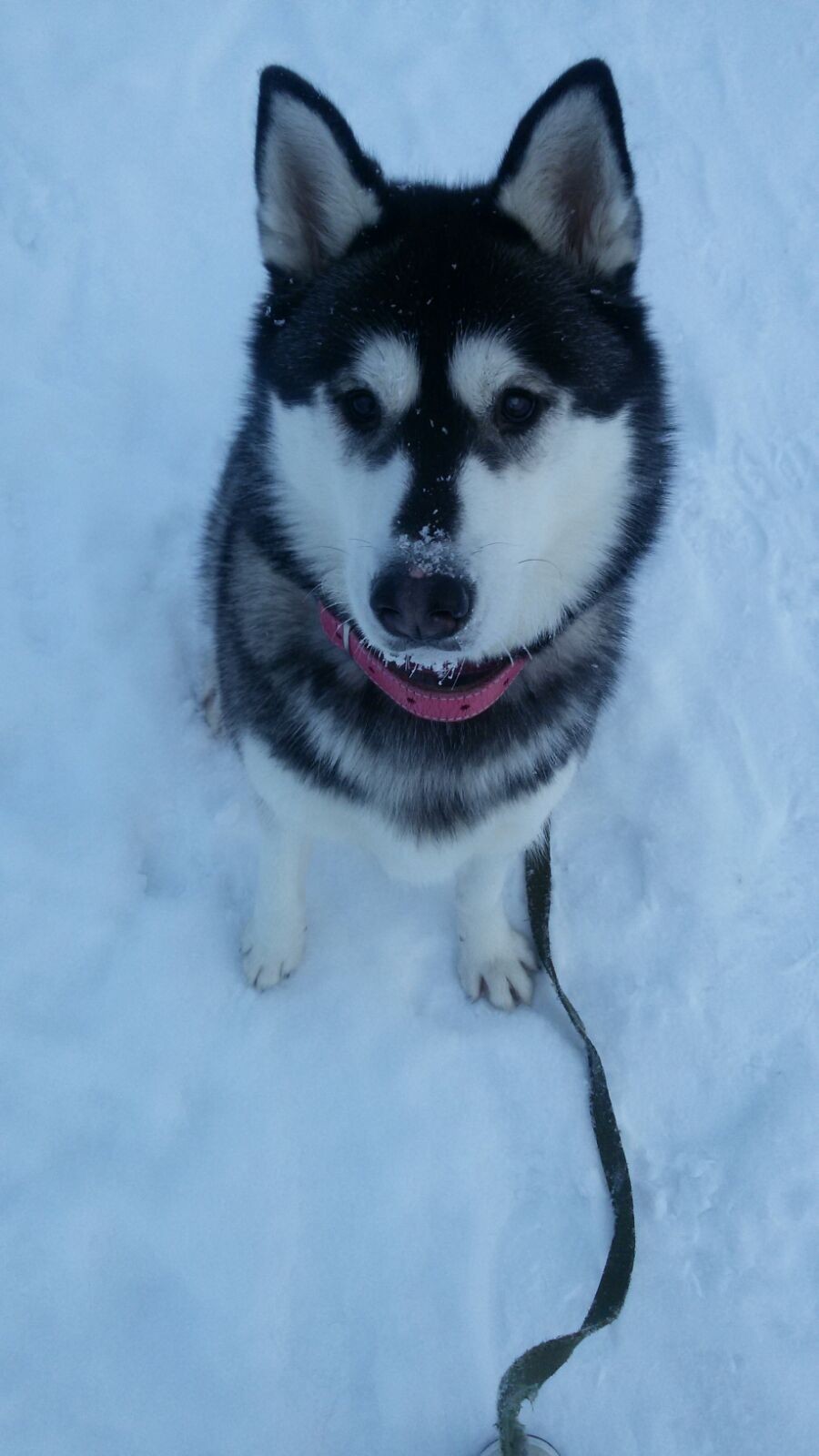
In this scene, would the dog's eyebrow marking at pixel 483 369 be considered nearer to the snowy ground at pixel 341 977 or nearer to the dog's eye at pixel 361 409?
the dog's eye at pixel 361 409

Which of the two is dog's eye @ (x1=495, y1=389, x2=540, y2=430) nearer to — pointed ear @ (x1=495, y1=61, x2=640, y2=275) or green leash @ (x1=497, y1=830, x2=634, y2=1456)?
pointed ear @ (x1=495, y1=61, x2=640, y2=275)

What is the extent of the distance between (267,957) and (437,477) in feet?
4.66

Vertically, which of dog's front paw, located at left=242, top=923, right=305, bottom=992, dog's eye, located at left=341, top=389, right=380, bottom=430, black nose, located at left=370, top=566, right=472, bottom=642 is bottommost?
dog's front paw, located at left=242, top=923, right=305, bottom=992

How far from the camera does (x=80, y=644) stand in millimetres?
2709

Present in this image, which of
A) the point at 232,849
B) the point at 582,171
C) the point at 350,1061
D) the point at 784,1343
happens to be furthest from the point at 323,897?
the point at 582,171

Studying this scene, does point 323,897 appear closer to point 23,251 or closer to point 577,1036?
point 577,1036

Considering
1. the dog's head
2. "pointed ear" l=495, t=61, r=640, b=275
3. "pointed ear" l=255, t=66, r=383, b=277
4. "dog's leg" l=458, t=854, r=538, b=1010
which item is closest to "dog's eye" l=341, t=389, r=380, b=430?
the dog's head

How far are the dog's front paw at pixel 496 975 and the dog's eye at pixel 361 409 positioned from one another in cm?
138

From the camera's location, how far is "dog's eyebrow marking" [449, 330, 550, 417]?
1.50 m

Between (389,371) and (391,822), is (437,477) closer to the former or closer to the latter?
(389,371)

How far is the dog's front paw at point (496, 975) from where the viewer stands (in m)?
2.39

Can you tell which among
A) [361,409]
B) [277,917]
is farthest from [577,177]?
[277,917]

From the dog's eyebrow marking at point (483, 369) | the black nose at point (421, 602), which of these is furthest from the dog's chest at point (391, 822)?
the dog's eyebrow marking at point (483, 369)

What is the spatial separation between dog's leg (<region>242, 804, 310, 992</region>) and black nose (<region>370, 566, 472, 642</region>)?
0.92m
